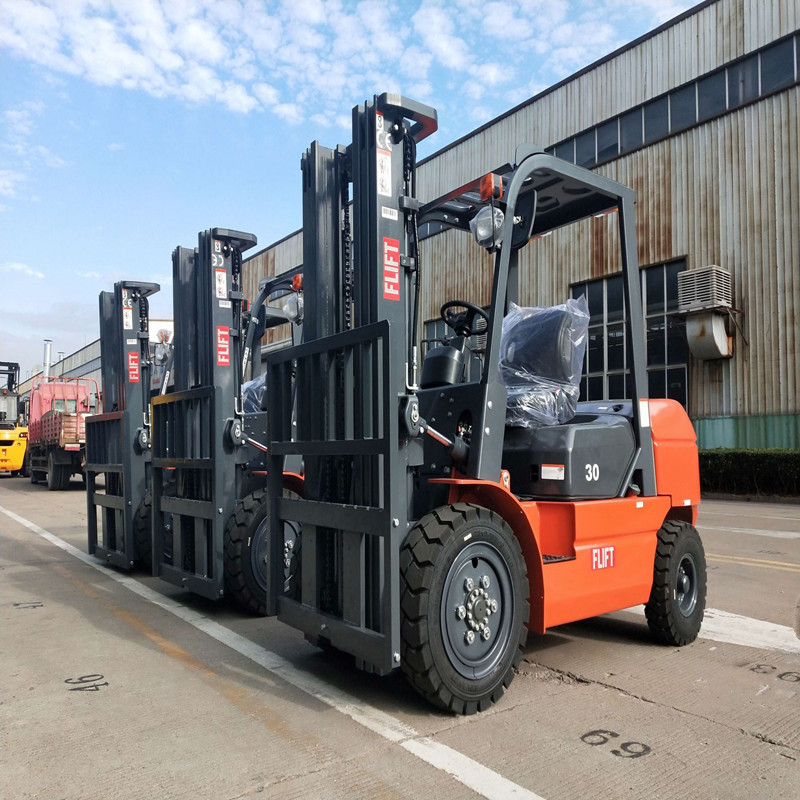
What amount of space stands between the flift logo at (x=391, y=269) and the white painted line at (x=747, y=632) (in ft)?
11.1

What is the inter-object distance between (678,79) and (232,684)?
852 inches

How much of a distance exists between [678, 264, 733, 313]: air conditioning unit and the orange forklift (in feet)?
50.1

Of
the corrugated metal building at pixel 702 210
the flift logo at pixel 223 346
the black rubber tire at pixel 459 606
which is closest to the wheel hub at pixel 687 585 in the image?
the black rubber tire at pixel 459 606

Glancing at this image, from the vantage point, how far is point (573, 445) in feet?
15.5

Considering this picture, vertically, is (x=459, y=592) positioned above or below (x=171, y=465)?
below

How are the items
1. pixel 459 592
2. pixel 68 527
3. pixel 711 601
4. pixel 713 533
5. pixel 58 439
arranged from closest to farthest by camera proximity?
pixel 459 592, pixel 711 601, pixel 713 533, pixel 68 527, pixel 58 439

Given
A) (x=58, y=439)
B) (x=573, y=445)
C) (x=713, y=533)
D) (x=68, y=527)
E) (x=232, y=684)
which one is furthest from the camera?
(x=58, y=439)

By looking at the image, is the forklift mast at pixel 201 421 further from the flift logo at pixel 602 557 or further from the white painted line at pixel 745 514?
the white painted line at pixel 745 514

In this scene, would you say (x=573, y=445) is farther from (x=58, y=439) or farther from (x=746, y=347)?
(x=58, y=439)

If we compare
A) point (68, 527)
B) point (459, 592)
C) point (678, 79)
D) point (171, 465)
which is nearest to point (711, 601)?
point (459, 592)

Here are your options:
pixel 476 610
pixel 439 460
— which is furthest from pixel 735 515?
pixel 476 610

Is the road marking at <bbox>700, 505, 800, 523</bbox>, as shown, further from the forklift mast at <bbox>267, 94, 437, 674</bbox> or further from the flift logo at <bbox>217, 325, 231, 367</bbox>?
the forklift mast at <bbox>267, 94, 437, 674</bbox>

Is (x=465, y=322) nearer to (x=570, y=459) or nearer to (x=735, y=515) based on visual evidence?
(x=570, y=459)

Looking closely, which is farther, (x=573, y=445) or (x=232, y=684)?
(x=573, y=445)
